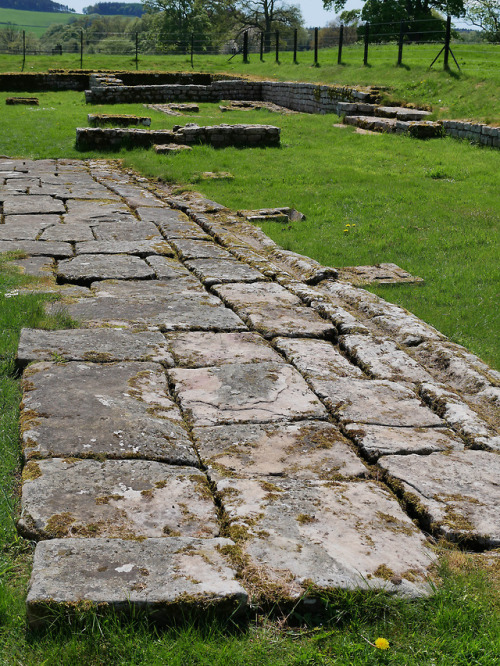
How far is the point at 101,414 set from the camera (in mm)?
3457

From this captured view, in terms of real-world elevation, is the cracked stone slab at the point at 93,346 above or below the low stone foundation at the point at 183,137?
below

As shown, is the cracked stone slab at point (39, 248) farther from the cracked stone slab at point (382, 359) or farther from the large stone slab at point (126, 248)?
the cracked stone slab at point (382, 359)

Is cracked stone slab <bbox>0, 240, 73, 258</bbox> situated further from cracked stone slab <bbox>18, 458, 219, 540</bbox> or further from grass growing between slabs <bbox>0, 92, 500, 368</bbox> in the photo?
cracked stone slab <bbox>18, 458, 219, 540</bbox>

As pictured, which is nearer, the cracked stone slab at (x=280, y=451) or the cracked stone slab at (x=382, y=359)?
the cracked stone slab at (x=280, y=451)

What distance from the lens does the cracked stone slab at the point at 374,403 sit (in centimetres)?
379

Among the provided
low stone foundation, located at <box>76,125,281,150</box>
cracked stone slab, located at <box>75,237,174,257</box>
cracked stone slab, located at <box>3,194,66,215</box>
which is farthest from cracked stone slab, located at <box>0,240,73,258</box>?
low stone foundation, located at <box>76,125,281,150</box>

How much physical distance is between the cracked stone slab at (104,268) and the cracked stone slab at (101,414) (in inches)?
82.6

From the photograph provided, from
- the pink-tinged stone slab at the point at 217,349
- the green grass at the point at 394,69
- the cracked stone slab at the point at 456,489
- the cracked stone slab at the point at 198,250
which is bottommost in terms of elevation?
the cracked stone slab at the point at 456,489

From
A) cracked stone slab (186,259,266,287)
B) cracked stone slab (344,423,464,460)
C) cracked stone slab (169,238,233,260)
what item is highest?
cracked stone slab (169,238,233,260)

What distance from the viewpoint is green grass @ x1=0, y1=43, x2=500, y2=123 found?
1756 cm

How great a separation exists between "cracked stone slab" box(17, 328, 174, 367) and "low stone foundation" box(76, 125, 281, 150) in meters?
10.3

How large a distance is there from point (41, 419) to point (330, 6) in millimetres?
53859

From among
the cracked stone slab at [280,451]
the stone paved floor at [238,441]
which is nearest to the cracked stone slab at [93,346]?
the stone paved floor at [238,441]

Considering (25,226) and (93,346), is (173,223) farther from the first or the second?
(93,346)
